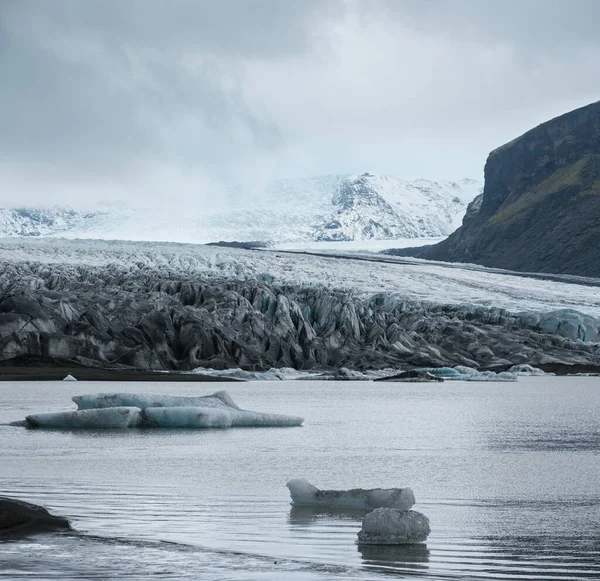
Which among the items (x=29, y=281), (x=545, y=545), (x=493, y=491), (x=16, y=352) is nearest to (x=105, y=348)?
(x=16, y=352)

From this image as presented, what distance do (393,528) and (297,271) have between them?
65788 millimetres

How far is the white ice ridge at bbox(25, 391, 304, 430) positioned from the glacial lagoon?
15.8 inches

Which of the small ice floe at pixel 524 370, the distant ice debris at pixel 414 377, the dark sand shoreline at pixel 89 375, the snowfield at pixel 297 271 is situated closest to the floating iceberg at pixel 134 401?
the dark sand shoreline at pixel 89 375

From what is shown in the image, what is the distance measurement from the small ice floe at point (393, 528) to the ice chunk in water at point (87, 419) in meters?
13.0

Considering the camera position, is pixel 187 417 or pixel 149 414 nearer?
pixel 187 417

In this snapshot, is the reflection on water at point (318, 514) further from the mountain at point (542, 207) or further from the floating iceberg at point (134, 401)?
the mountain at point (542, 207)

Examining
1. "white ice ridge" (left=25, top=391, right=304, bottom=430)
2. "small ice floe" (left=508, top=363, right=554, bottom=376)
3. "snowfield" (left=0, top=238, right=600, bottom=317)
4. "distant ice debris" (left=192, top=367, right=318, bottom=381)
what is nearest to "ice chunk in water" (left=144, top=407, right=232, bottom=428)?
"white ice ridge" (left=25, top=391, right=304, bottom=430)

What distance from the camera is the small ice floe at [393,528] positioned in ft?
31.0

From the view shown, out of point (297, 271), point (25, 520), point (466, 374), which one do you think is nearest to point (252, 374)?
point (466, 374)

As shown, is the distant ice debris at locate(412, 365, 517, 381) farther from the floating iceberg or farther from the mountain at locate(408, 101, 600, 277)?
the mountain at locate(408, 101, 600, 277)

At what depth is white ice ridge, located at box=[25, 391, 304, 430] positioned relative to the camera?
22.0 m

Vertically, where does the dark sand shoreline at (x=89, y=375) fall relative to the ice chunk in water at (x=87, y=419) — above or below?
above

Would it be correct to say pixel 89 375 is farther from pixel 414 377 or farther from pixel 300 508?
pixel 300 508

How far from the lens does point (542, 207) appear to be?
492 feet
